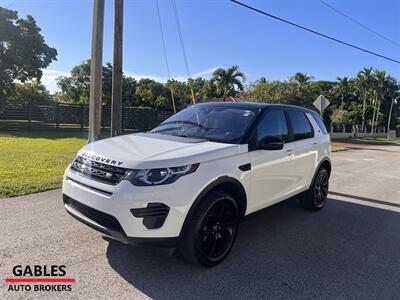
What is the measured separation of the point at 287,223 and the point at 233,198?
1822 millimetres

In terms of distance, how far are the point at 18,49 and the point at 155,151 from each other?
25327 mm

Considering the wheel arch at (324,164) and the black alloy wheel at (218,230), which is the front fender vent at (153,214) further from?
the wheel arch at (324,164)

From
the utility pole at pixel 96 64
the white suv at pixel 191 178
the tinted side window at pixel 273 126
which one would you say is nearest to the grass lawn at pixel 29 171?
the utility pole at pixel 96 64

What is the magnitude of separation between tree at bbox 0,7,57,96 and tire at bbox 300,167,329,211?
24661 millimetres

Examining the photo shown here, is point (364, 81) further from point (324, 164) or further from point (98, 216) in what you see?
point (98, 216)

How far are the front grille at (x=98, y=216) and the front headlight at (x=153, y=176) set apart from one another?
42cm

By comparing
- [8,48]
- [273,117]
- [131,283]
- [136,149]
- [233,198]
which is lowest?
[131,283]

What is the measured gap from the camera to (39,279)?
3.41 meters

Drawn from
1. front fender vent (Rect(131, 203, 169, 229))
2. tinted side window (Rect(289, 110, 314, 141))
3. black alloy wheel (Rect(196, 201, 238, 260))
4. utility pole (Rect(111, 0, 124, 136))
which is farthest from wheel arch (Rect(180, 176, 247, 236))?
utility pole (Rect(111, 0, 124, 136))

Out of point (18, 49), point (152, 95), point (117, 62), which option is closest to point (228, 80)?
point (152, 95)

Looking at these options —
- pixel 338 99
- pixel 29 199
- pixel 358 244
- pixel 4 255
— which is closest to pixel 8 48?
pixel 29 199

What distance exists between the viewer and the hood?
11.1 feet

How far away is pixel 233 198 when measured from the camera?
13.3 feet

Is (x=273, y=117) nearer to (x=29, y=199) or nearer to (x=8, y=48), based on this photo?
(x=29, y=199)
